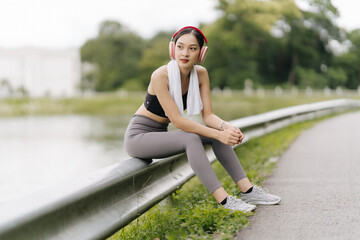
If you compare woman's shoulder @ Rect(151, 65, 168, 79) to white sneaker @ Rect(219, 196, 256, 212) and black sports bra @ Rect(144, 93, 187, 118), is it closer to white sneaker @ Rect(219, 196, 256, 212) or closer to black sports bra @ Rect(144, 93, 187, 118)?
black sports bra @ Rect(144, 93, 187, 118)

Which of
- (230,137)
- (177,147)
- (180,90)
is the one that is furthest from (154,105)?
(230,137)

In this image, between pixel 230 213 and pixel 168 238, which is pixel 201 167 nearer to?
pixel 230 213

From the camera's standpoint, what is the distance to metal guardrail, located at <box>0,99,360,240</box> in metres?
2.52

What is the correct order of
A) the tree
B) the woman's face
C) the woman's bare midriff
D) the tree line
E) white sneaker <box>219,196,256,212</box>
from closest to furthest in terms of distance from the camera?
white sneaker <box>219,196,256,212</box> → the woman's face → the woman's bare midriff → the tree line → the tree

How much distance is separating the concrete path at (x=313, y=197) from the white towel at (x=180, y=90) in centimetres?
96

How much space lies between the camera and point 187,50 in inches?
170

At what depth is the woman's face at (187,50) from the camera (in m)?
4.29

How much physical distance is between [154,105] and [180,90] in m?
0.27

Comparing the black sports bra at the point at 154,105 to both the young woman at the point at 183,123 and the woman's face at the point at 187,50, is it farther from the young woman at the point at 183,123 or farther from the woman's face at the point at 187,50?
the woman's face at the point at 187,50

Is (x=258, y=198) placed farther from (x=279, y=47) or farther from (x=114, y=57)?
(x=114, y=57)

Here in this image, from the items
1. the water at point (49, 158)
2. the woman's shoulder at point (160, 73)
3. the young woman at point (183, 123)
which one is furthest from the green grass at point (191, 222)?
the water at point (49, 158)

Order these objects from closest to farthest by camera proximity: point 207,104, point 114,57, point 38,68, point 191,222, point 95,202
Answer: point 95,202 → point 191,222 → point 207,104 → point 114,57 → point 38,68

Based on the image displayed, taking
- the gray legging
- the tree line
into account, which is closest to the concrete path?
the gray legging

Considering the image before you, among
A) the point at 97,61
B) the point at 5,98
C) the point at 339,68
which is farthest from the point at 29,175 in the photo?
the point at 97,61
